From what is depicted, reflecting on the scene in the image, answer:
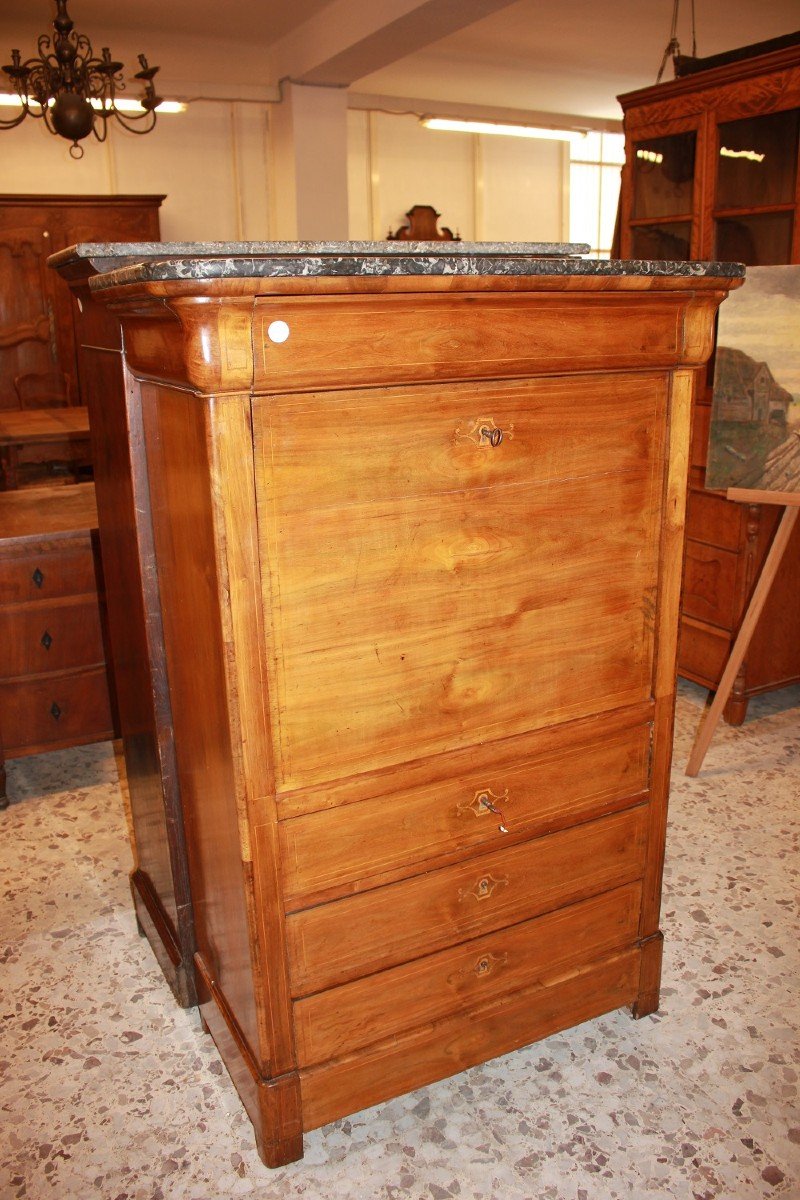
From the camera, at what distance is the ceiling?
5.59 m

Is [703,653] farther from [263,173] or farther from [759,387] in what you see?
[263,173]

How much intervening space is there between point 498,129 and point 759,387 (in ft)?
21.0

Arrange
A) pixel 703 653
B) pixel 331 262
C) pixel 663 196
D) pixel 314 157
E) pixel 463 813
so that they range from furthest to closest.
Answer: pixel 314 157 → pixel 663 196 → pixel 703 653 → pixel 463 813 → pixel 331 262

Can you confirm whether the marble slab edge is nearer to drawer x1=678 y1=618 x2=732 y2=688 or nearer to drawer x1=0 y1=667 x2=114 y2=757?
drawer x1=0 y1=667 x2=114 y2=757

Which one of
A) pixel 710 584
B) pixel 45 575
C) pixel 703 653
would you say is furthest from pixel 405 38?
pixel 45 575

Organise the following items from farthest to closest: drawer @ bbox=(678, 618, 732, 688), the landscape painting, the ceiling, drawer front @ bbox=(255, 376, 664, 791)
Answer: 1. the ceiling
2. drawer @ bbox=(678, 618, 732, 688)
3. the landscape painting
4. drawer front @ bbox=(255, 376, 664, 791)

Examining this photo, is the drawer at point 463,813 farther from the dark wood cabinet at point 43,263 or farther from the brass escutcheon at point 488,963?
the dark wood cabinet at point 43,263

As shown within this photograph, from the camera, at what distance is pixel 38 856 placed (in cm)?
255

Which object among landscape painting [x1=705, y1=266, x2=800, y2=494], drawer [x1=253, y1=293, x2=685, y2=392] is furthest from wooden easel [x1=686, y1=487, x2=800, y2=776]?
drawer [x1=253, y1=293, x2=685, y2=392]

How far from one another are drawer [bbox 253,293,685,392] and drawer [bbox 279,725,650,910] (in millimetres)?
633

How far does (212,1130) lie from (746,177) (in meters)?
3.19

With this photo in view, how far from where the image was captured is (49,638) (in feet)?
9.18

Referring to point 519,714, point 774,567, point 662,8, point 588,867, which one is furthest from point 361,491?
point 662,8

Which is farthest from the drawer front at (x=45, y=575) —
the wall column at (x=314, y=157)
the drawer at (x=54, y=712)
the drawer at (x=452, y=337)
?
the wall column at (x=314, y=157)
